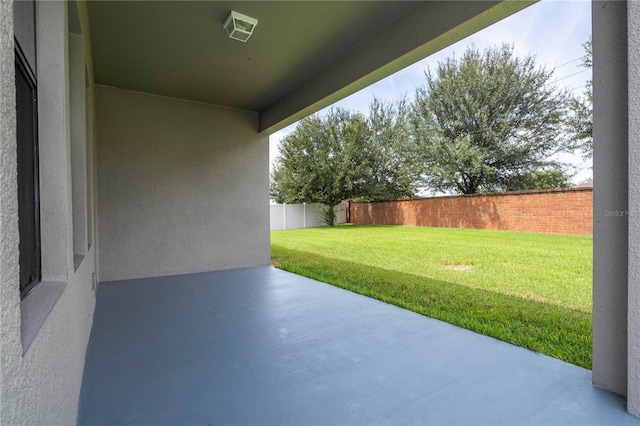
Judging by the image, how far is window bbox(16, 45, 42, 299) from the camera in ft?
3.89

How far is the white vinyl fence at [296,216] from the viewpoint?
15539 millimetres

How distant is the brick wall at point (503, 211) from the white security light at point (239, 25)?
9.42 meters

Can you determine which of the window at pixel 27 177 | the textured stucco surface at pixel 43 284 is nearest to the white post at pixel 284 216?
the textured stucco surface at pixel 43 284

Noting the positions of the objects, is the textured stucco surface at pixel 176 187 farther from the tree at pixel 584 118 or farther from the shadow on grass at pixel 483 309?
the tree at pixel 584 118

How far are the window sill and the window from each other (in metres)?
0.03

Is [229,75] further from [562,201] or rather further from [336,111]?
[336,111]

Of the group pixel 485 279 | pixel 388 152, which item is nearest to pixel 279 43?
pixel 485 279

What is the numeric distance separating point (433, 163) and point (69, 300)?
15.0 meters

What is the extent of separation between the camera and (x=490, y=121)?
558 inches

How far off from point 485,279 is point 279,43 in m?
4.35

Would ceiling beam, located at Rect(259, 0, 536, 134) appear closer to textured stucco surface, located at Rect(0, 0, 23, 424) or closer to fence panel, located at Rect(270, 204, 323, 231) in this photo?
textured stucco surface, located at Rect(0, 0, 23, 424)

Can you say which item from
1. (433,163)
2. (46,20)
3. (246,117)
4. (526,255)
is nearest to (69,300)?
(46,20)

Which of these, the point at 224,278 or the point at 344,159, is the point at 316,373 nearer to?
the point at 224,278

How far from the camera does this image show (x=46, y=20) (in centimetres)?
149
